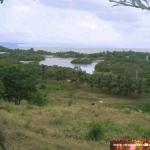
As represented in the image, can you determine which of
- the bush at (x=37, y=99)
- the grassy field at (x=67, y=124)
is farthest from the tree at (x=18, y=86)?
the grassy field at (x=67, y=124)

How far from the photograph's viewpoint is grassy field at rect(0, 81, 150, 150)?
11.5 m

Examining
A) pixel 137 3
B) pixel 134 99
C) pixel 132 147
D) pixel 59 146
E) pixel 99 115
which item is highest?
pixel 137 3

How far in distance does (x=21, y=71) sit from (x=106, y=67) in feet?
229

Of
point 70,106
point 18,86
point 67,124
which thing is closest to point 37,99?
point 18,86

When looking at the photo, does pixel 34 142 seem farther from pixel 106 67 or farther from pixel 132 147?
pixel 106 67

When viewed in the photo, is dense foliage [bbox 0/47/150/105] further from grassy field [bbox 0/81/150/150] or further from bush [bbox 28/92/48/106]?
grassy field [bbox 0/81/150/150]

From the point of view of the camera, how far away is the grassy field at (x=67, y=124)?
1148 centimetres

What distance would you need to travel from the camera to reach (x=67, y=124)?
20.1m

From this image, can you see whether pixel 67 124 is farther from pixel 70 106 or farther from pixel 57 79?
pixel 57 79

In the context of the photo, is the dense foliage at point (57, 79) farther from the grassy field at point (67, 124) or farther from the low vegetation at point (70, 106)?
the grassy field at point (67, 124)

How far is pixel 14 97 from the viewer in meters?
43.5

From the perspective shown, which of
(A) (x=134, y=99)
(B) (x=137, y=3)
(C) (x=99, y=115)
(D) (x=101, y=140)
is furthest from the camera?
(A) (x=134, y=99)

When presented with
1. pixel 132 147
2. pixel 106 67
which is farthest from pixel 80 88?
pixel 132 147

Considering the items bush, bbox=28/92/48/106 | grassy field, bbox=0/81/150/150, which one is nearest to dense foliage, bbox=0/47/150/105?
bush, bbox=28/92/48/106
